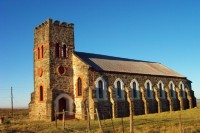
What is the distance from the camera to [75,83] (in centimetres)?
3238

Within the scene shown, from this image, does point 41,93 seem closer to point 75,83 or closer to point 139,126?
point 75,83

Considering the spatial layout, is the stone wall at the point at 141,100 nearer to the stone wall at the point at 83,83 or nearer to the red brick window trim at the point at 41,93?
the stone wall at the point at 83,83

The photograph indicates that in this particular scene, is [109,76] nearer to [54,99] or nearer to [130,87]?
[130,87]

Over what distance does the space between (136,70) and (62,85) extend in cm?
1155

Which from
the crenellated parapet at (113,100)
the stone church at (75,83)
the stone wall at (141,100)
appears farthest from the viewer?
the stone wall at (141,100)

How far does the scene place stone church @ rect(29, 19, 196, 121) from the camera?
3078cm

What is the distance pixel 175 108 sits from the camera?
133 ft

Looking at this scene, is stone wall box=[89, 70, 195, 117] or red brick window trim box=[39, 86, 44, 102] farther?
red brick window trim box=[39, 86, 44, 102]

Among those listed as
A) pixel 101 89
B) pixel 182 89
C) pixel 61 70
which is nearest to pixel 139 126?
pixel 101 89

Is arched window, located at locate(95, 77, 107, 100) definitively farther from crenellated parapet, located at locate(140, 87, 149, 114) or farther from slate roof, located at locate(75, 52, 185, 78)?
crenellated parapet, located at locate(140, 87, 149, 114)

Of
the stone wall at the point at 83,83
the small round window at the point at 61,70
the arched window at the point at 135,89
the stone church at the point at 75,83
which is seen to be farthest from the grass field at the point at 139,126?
the arched window at the point at 135,89

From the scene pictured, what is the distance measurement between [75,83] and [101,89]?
10.9ft

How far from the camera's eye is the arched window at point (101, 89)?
103 ft

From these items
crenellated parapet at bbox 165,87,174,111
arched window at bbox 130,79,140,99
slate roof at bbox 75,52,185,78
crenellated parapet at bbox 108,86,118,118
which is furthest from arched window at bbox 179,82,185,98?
crenellated parapet at bbox 108,86,118,118
